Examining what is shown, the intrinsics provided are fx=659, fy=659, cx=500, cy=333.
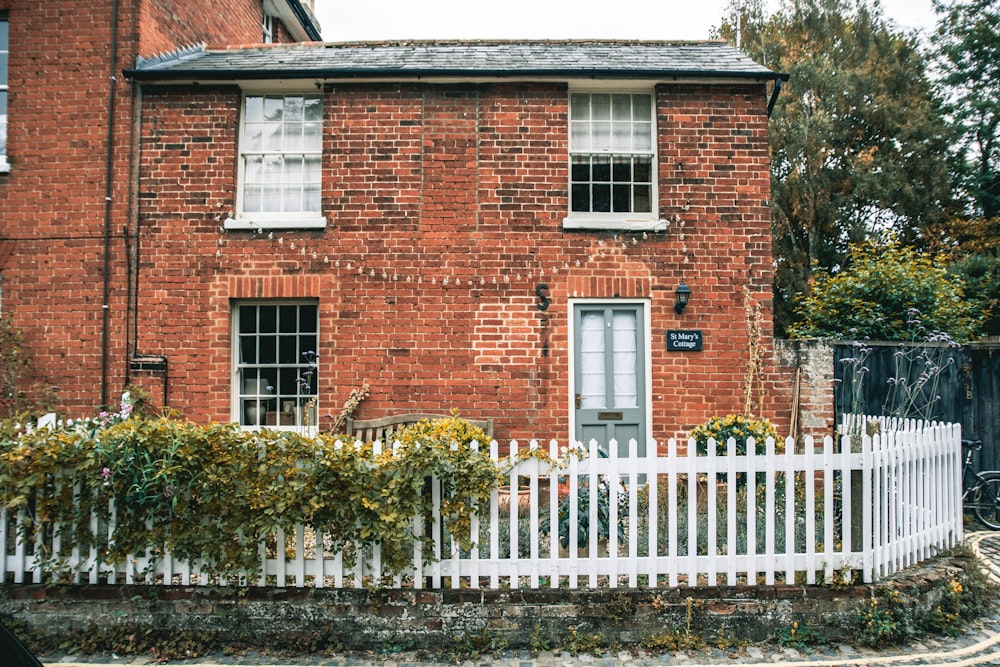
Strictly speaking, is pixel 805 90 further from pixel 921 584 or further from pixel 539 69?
pixel 921 584

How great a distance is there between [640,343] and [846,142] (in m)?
16.4

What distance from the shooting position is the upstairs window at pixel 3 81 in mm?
8672

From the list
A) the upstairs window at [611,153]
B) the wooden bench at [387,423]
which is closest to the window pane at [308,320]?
the wooden bench at [387,423]

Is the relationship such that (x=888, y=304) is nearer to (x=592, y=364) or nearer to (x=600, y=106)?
(x=592, y=364)

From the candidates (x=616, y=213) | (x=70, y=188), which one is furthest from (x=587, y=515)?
(x=70, y=188)

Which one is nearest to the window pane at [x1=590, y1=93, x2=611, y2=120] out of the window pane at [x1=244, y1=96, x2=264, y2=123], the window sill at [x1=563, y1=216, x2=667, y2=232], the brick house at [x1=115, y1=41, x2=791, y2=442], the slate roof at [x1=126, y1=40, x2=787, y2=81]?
the brick house at [x1=115, y1=41, x2=791, y2=442]

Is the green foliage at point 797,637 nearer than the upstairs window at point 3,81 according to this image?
Yes

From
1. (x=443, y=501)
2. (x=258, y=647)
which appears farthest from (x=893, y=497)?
(x=258, y=647)

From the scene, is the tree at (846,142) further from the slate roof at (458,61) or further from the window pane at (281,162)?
the window pane at (281,162)

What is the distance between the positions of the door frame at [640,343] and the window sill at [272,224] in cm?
339

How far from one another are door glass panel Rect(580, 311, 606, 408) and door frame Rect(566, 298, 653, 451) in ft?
0.44

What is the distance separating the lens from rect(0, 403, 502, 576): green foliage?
4438mm

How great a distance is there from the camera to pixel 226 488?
14.7ft

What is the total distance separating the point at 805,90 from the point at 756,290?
15418mm
